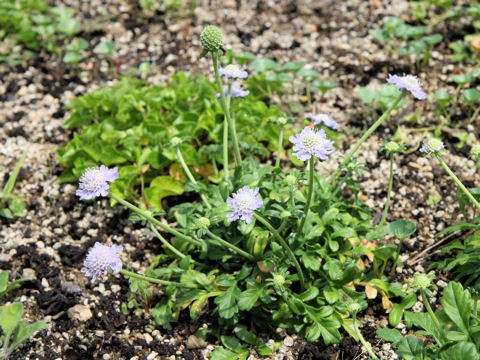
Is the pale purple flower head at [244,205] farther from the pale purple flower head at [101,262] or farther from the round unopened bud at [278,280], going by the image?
the pale purple flower head at [101,262]

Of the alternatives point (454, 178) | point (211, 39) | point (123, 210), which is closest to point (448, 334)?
point (454, 178)

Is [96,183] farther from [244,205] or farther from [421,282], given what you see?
[421,282]

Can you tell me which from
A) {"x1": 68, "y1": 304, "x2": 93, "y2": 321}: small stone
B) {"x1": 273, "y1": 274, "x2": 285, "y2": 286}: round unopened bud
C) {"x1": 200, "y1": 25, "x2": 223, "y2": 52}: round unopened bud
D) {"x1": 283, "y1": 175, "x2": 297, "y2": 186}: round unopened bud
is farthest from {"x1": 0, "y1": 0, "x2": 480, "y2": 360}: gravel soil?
{"x1": 200, "y1": 25, "x2": 223, "y2": 52}: round unopened bud

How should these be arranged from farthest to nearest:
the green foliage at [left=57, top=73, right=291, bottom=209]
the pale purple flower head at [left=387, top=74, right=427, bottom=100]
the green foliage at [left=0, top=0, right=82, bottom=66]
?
the green foliage at [left=0, top=0, right=82, bottom=66] → the green foliage at [left=57, top=73, right=291, bottom=209] → the pale purple flower head at [left=387, top=74, right=427, bottom=100]

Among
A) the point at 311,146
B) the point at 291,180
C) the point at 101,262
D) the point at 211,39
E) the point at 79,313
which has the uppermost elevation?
the point at 211,39

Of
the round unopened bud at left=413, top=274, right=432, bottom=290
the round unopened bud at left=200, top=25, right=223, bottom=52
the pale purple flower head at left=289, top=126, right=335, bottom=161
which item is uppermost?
the round unopened bud at left=200, top=25, right=223, bottom=52

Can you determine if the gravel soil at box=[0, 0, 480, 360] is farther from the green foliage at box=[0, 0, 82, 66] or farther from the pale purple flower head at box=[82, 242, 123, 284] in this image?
the pale purple flower head at box=[82, 242, 123, 284]

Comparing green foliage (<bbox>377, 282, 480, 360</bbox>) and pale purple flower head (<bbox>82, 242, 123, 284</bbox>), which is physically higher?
pale purple flower head (<bbox>82, 242, 123, 284</bbox>)
